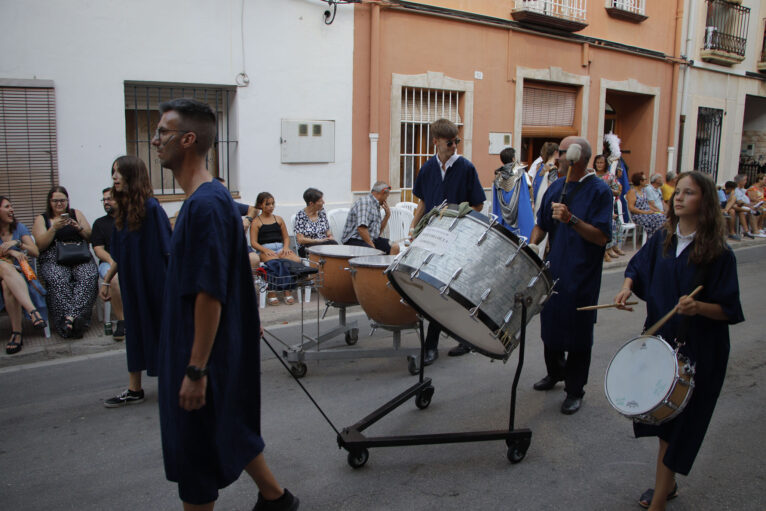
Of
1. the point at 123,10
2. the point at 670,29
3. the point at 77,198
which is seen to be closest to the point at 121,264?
the point at 77,198

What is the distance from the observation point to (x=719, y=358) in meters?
3.27

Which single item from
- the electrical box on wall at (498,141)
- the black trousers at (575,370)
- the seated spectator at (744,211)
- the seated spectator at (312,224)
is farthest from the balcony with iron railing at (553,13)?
the black trousers at (575,370)

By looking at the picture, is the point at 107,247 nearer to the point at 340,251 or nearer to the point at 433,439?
the point at 340,251

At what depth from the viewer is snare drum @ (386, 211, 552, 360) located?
3.39 metres

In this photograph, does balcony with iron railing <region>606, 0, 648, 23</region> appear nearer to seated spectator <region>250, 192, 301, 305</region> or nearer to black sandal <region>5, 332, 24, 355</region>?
seated spectator <region>250, 192, 301, 305</region>

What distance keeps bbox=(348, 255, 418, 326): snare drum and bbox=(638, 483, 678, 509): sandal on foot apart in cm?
213

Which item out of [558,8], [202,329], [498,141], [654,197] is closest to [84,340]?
[202,329]

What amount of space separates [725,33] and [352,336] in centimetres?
1605

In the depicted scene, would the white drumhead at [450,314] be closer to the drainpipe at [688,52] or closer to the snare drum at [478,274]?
the snare drum at [478,274]

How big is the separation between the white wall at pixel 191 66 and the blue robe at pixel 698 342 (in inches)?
267

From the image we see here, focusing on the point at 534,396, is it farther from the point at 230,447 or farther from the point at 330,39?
the point at 330,39

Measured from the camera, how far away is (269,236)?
8383 millimetres

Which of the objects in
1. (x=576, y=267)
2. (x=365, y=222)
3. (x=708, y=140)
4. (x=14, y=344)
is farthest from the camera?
(x=708, y=140)

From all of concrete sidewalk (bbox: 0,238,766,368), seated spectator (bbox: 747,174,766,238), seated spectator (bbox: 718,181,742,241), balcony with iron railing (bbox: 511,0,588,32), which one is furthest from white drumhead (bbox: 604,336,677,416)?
seated spectator (bbox: 747,174,766,238)
